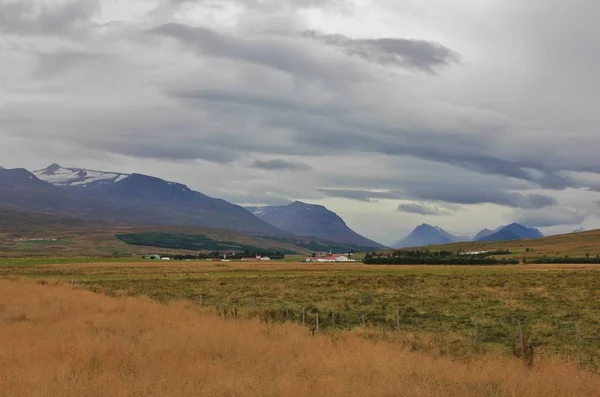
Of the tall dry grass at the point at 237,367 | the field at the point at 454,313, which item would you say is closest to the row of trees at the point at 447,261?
the field at the point at 454,313

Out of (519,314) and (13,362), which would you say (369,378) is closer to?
(13,362)

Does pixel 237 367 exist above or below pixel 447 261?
above

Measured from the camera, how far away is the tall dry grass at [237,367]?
38.0 feet

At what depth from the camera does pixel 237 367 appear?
14180 millimetres

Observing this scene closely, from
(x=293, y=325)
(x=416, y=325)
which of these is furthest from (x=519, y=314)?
(x=293, y=325)

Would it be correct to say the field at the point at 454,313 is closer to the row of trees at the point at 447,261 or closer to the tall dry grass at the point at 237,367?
the tall dry grass at the point at 237,367

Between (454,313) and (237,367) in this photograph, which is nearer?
(237,367)

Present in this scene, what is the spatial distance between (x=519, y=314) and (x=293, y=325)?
14798 mm

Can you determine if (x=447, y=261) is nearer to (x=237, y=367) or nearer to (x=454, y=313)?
(x=454, y=313)

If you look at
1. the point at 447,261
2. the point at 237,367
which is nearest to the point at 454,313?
the point at 237,367

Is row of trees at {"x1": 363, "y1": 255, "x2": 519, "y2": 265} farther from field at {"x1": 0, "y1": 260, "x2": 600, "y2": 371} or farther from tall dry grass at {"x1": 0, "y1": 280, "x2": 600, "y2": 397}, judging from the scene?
tall dry grass at {"x1": 0, "y1": 280, "x2": 600, "y2": 397}

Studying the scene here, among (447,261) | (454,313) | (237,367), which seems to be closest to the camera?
(237,367)

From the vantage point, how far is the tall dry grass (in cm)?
1159

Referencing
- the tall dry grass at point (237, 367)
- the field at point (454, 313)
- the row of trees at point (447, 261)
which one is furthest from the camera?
the row of trees at point (447, 261)
